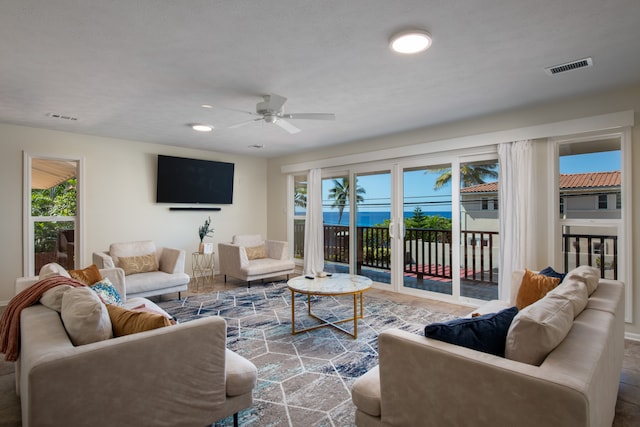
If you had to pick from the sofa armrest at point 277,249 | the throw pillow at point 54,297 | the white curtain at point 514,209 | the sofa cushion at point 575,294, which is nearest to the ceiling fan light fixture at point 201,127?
the sofa armrest at point 277,249

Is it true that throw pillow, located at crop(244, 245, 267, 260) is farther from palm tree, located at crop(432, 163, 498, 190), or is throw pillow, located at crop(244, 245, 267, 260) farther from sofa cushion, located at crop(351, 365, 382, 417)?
sofa cushion, located at crop(351, 365, 382, 417)

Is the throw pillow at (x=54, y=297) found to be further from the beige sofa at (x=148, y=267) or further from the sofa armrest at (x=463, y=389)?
the beige sofa at (x=148, y=267)

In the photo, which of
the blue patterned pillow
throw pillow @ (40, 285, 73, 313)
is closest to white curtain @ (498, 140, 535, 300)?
the blue patterned pillow

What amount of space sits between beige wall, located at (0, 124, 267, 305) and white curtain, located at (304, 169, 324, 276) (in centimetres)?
149

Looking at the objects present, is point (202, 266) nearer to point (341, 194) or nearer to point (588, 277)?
point (341, 194)

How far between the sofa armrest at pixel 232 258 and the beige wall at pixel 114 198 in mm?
761

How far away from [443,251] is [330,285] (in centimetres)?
232

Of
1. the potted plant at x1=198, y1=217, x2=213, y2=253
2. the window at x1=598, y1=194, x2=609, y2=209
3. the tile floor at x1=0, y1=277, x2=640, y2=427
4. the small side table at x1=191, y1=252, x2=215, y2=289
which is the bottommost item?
the tile floor at x1=0, y1=277, x2=640, y2=427

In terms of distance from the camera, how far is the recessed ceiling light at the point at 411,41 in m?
2.17

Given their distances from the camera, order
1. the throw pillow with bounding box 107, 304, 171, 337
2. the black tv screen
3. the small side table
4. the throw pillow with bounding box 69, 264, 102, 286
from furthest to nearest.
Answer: the small side table
the black tv screen
the throw pillow with bounding box 69, 264, 102, 286
the throw pillow with bounding box 107, 304, 171, 337

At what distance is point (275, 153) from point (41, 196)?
12.1 ft

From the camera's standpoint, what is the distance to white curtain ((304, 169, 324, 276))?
19.9 ft

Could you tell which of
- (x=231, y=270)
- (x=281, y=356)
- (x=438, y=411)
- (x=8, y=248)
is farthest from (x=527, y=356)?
(x=8, y=248)

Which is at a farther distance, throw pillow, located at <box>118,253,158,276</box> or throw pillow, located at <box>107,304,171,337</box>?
throw pillow, located at <box>118,253,158,276</box>
